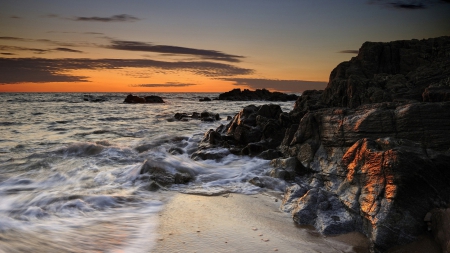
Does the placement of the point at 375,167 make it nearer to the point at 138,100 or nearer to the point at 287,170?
the point at 287,170

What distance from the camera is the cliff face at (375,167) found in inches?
163

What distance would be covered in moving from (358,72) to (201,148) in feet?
35.6

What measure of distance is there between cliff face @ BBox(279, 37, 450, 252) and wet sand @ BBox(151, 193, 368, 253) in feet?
0.90

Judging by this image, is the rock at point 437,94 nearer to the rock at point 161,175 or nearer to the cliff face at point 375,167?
the cliff face at point 375,167

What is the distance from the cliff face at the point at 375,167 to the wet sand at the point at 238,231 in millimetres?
275

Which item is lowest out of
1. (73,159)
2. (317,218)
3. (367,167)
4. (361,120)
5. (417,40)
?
(73,159)

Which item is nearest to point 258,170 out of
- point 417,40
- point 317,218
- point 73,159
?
point 317,218

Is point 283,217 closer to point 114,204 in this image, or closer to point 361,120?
point 361,120

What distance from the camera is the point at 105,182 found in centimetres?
782

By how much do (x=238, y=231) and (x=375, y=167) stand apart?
2.32 m

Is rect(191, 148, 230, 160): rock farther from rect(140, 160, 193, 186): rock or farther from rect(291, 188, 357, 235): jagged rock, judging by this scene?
rect(291, 188, 357, 235): jagged rock

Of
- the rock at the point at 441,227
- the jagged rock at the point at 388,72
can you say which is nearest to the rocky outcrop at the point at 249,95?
the jagged rock at the point at 388,72

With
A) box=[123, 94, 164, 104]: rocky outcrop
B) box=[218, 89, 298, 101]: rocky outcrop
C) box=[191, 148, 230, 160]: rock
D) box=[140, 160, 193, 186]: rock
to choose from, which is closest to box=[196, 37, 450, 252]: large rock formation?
box=[191, 148, 230, 160]: rock

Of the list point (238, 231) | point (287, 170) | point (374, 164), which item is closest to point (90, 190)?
point (238, 231)
